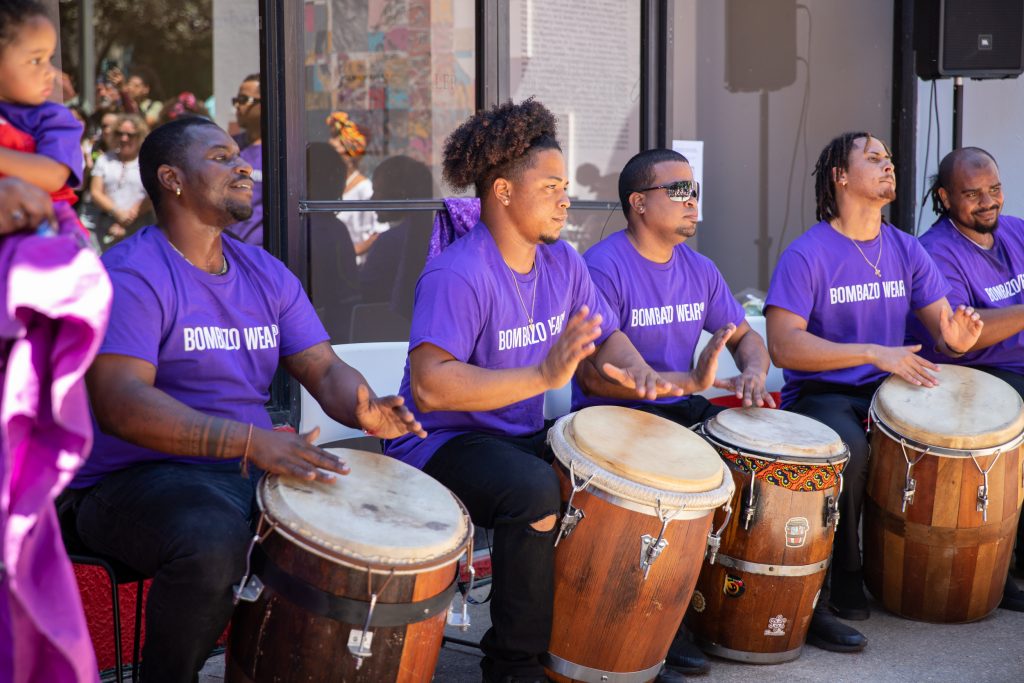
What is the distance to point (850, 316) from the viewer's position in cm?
421

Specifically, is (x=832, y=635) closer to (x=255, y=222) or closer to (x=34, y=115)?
(x=34, y=115)

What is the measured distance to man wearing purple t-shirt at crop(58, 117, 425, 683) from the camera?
2441mm

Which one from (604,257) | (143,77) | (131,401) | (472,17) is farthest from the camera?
(143,77)

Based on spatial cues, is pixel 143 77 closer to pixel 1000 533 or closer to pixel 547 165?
pixel 547 165

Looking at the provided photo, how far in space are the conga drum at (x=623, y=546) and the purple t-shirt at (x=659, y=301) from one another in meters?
0.83

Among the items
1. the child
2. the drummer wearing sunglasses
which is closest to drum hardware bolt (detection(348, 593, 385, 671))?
the child

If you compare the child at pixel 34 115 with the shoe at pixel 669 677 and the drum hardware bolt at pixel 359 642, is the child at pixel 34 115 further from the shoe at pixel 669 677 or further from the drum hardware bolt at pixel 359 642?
the shoe at pixel 669 677

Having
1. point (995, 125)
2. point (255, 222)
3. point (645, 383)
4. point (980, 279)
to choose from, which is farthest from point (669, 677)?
point (995, 125)

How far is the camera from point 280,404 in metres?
4.26

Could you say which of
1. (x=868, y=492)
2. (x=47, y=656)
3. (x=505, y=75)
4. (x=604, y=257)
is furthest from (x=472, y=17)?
(x=47, y=656)

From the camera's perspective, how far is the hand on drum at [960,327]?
415 cm

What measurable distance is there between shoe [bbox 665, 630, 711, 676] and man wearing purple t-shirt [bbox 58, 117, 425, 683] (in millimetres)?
1174

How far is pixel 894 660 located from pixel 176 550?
2.31 metres

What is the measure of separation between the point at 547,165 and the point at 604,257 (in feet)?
1.99
